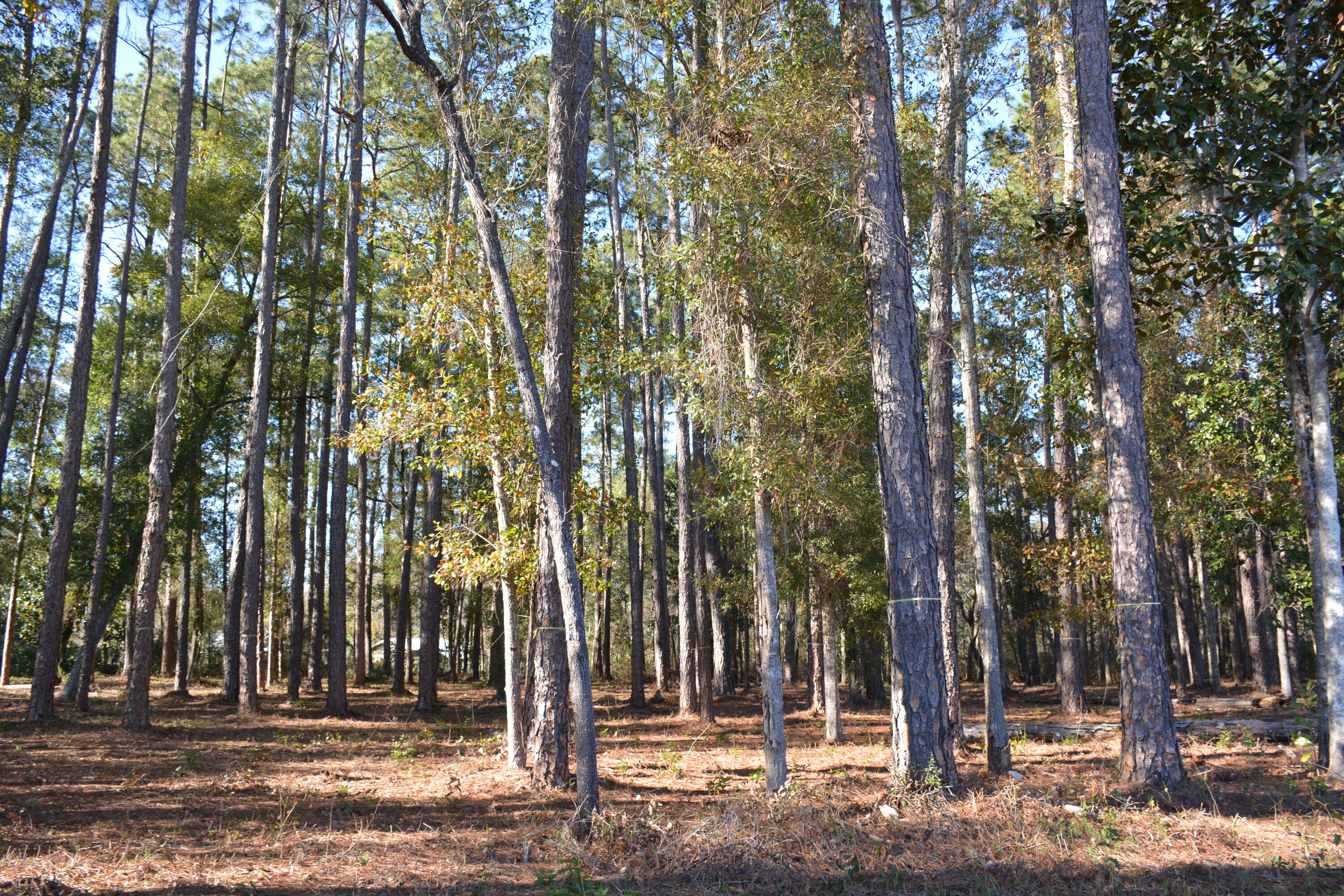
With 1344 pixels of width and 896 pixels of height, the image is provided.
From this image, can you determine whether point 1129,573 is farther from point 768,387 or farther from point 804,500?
point 768,387

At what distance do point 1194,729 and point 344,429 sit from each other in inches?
641

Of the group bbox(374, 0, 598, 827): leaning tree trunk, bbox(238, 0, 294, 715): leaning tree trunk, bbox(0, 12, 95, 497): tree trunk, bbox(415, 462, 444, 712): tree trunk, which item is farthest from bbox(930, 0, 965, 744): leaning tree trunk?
bbox(0, 12, 95, 497): tree trunk

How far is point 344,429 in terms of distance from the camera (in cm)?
1520

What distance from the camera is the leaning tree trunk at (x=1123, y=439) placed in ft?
25.3

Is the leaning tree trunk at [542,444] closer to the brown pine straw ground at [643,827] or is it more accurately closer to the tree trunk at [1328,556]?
the brown pine straw ground at [643,827]

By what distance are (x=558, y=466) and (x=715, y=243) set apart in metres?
3.35

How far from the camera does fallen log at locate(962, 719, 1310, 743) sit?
1211 centimetres

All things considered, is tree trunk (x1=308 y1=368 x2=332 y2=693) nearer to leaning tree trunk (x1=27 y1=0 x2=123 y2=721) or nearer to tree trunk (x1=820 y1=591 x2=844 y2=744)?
leaning tree trunk (x1=27 y1=0 x2=123 y2=721)

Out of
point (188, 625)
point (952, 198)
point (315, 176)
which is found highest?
point (315, 176)

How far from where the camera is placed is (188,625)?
20.0 meters

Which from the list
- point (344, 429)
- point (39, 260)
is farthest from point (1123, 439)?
point (39, 260)

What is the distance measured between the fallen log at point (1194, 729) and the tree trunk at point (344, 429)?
12.1 metres

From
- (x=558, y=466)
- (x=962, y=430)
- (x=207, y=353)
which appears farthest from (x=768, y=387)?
(x=207, y=353)

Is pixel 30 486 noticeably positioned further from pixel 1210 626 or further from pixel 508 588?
pixel 1210 626
